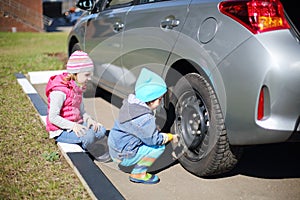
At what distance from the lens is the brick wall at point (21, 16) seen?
26181 millimetres

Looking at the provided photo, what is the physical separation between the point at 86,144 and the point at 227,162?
1.43 m

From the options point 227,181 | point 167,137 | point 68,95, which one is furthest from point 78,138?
point 227,181

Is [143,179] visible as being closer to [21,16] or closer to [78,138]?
[78,138]

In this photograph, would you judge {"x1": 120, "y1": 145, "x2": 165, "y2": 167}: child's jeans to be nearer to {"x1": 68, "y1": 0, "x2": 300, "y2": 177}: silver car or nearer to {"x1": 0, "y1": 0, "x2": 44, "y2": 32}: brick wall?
{"x1": 68, "y1": 0, "x2": 300, "y2": 177}: silver car

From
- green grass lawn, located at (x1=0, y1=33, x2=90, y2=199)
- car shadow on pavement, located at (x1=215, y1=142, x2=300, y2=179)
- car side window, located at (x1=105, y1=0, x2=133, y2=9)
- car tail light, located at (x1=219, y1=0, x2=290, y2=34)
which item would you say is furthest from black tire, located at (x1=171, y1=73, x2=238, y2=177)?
car side window, located at (x1=105, y1=0, x2=133, y2=9)

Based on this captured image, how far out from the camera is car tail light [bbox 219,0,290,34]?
9.33ft

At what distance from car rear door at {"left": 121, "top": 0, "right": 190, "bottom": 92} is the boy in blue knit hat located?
13.0 inches

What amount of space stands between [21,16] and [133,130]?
26243 millimetres

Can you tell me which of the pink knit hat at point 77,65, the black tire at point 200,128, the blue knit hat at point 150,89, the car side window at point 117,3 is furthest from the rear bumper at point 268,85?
the car side window at point 117,3

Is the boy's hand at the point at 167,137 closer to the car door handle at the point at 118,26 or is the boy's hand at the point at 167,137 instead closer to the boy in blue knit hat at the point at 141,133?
the boy in blue knit hat at the point at 141,133

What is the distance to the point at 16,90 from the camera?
6695mm

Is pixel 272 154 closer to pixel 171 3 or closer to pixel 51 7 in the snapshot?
Result: pixel 171 3

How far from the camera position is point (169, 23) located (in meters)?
3.58

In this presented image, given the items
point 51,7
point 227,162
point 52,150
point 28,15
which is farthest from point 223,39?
point 51,7
